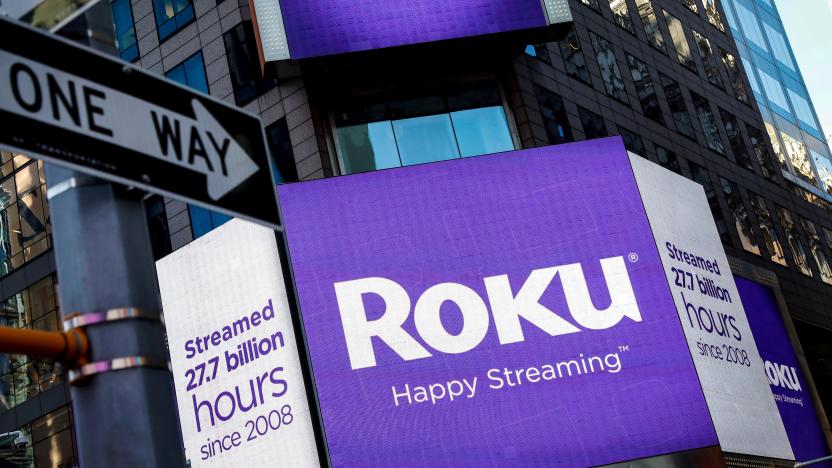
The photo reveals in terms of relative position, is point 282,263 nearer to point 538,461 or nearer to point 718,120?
point 538,461

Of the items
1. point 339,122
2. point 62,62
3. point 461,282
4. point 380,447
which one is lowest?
point 62,62

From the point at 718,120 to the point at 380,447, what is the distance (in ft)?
85.1

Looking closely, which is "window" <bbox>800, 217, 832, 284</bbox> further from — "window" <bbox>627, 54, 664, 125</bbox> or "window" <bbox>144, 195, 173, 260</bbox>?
"window" <bbox>144, 195, 173, 260</bbox>

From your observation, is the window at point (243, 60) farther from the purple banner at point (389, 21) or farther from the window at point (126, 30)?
the window at point (126, 30)

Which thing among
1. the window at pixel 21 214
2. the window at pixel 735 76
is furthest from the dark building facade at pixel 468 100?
the window at pixel 735 76

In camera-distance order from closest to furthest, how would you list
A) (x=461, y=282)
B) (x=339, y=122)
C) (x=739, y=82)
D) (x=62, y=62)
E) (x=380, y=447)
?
(x=62, y=62)
(x=380, y=447)
(x=461, y=282)
(x=339, y=122)
(x=739, y=82)

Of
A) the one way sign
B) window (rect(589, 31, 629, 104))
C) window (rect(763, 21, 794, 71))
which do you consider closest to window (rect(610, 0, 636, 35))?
window (rect(589, 31, 629, 104))

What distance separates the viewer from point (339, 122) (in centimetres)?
3897

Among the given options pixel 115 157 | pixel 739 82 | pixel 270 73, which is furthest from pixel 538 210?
pixel 115 157

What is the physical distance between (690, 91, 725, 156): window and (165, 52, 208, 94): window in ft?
71.7

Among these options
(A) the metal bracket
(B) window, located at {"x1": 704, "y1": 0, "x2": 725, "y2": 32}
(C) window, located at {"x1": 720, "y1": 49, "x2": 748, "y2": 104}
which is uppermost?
(B) window, located at {"x1": 704, "y1": 0, "x2": 725, "y2": 32}

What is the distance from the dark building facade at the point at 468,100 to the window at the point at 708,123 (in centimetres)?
8

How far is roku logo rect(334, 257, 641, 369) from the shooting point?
35.4 metres

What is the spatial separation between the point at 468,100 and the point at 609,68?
8.68 metres
